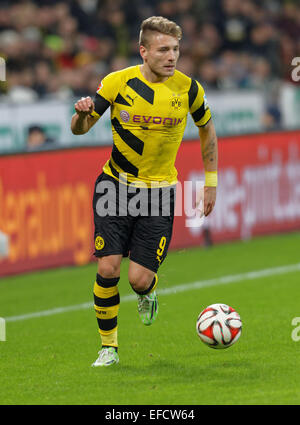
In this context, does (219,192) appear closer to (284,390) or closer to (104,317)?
(104,317)

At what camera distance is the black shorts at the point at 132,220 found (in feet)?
24.4

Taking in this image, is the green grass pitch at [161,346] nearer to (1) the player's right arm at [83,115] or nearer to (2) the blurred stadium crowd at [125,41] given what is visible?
(1) the player's right arm at [83,115]

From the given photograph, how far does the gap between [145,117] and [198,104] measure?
18.4 inches

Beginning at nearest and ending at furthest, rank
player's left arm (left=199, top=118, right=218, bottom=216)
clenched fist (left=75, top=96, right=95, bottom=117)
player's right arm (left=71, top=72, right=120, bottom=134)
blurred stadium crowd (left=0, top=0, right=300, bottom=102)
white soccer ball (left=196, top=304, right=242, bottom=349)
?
clenched fist (left=75, top=96, right=95, bottom=117) < player's right arm (left=71, top=72, right=120, bottom=134) < white soccer ball (left=196, top=304, right=242, bottom=349) < player's left arm (left=199, top=118, right=218, bottom=216) < blurred stadium crowd (left=0, top=0, right=300, bottom=102)

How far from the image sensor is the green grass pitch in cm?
641

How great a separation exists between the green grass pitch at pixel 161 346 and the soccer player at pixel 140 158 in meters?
0.51

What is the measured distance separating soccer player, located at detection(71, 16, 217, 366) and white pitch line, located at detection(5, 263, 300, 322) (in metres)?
2.69

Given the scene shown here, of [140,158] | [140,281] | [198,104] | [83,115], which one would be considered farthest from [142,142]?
[140,281]

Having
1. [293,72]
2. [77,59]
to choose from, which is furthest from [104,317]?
[293,72]

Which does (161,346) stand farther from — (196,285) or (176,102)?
(196,285)

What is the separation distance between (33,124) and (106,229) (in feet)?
26.3

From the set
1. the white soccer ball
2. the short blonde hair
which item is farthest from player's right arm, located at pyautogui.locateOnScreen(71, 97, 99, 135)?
the white soccer ball

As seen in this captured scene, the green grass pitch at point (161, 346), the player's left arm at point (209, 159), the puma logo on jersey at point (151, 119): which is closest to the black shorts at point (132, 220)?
the player's left arm at point (209, 159)

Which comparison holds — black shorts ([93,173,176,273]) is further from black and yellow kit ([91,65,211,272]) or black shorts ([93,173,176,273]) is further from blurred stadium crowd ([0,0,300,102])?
blurred stadium crowd ([0,0,300,102])
